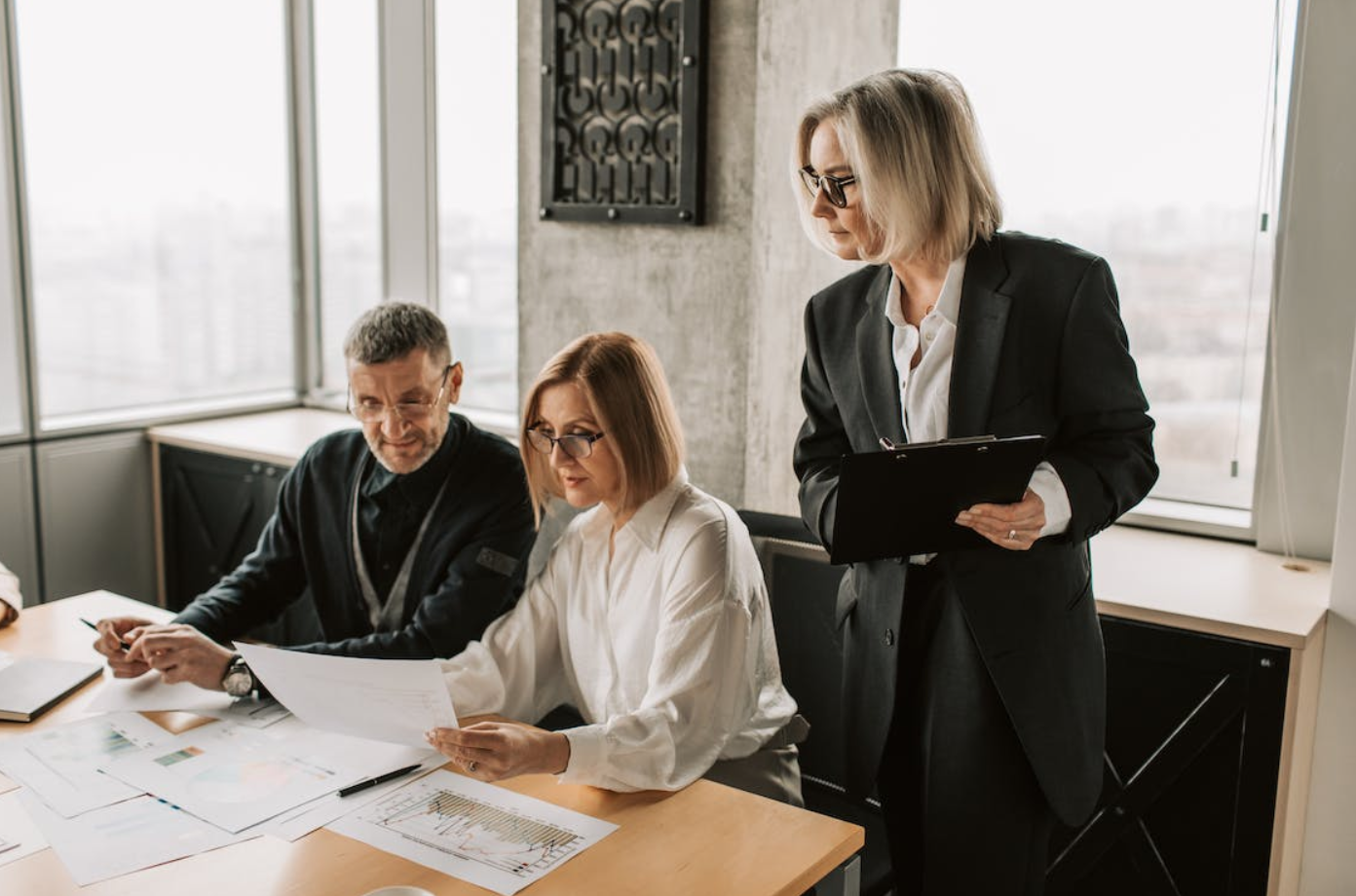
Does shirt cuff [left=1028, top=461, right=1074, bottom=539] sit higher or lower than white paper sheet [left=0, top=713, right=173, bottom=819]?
higher

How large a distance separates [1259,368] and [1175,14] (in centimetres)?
80

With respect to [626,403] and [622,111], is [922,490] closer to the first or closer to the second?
[626,403]

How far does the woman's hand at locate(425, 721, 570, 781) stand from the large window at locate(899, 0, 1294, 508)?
181 cm

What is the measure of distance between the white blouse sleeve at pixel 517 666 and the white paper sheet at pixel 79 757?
1.41ft

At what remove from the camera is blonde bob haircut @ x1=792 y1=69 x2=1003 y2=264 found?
1.65 meters

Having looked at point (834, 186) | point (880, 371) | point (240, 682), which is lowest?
point (240, 682)

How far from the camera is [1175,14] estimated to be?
2.69 m

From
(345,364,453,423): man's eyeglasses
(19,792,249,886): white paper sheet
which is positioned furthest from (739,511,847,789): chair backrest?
(19,792,249,886): white paper sheet

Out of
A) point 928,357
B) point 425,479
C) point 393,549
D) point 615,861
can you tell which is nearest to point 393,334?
point 425,479

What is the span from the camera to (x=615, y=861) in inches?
55.3

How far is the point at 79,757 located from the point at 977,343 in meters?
1.38

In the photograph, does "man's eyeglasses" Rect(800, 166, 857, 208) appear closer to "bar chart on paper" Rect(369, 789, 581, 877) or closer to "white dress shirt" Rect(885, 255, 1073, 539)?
"white dress shirt" Rect(885, 255, 1073, 539)

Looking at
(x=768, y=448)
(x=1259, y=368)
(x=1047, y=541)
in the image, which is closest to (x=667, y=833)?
(x=1047, y=541)

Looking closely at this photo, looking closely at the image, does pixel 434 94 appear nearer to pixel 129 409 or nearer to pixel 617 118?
pixel 617 118
